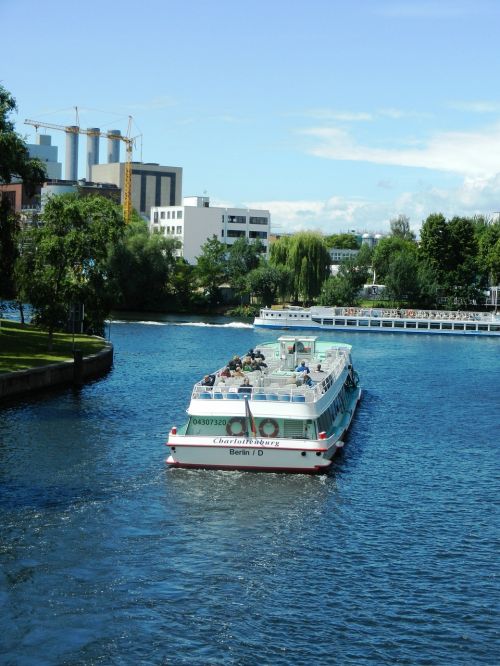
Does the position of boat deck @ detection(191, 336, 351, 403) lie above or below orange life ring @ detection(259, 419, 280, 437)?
above

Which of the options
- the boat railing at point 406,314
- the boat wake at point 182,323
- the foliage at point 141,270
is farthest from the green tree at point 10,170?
the foliage at point 141,270

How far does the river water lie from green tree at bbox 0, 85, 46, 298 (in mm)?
18048

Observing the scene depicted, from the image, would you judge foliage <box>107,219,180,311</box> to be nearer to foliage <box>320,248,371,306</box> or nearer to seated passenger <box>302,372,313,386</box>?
foliage <box>320,248,371,306</box>

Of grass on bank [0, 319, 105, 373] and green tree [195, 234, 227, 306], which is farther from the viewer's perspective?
green tree [195, 234, 227, 306]

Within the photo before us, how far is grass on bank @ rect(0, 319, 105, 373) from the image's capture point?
68.8m

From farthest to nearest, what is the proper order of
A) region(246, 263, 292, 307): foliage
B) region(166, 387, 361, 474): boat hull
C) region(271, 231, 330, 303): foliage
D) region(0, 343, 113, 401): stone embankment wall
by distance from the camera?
region(271, 231, 330, 303): foliage, region(246, 263, 292, 307): foliage, region(0, 343, 113, 401): stone embankment wall, region(166, 387, 361, 474): boat hull

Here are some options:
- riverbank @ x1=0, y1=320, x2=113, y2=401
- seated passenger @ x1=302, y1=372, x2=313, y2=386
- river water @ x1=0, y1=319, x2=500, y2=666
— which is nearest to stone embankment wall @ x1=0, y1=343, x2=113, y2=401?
riverbank @ x1=0, y1=320, x2=113, y2=401

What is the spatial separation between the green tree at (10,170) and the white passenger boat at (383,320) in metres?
78.8

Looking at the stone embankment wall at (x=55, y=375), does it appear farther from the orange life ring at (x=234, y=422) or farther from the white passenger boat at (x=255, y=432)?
the orange life ring at (x=234, y=422)

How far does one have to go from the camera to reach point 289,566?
31766mm

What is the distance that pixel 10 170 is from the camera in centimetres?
7000

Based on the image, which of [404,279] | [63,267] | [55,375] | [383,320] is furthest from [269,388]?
[404,279]

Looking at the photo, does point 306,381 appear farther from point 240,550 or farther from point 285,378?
point 240,550

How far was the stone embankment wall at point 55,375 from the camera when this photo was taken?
61.5m
